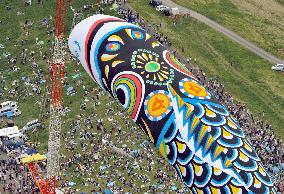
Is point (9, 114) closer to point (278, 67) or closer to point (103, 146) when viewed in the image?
point (103, 146)

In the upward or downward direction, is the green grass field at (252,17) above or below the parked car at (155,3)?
below

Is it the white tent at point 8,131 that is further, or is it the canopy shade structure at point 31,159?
the white tent at point 8,131

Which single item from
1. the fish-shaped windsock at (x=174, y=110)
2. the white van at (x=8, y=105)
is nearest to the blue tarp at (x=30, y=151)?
the white van at (x=8, y=105)

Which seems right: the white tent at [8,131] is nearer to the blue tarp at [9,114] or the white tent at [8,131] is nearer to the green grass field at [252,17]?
the blue tarp at [9,114]

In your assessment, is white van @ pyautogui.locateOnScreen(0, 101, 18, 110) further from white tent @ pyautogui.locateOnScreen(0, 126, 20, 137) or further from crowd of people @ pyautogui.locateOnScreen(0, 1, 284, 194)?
white tent @ pyautogui.locateOnScreen(0, 126, 20, 137)

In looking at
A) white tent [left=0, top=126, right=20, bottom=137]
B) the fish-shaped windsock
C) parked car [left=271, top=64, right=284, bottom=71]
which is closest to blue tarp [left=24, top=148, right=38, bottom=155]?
white tent [left=0, top=126, right=20, bottom=137]

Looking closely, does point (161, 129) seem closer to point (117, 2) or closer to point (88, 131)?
point (88, 131)

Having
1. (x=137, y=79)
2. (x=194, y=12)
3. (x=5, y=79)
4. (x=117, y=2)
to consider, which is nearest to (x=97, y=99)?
(x=5, y=79)

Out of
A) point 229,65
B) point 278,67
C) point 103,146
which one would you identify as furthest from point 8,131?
point 278,67
